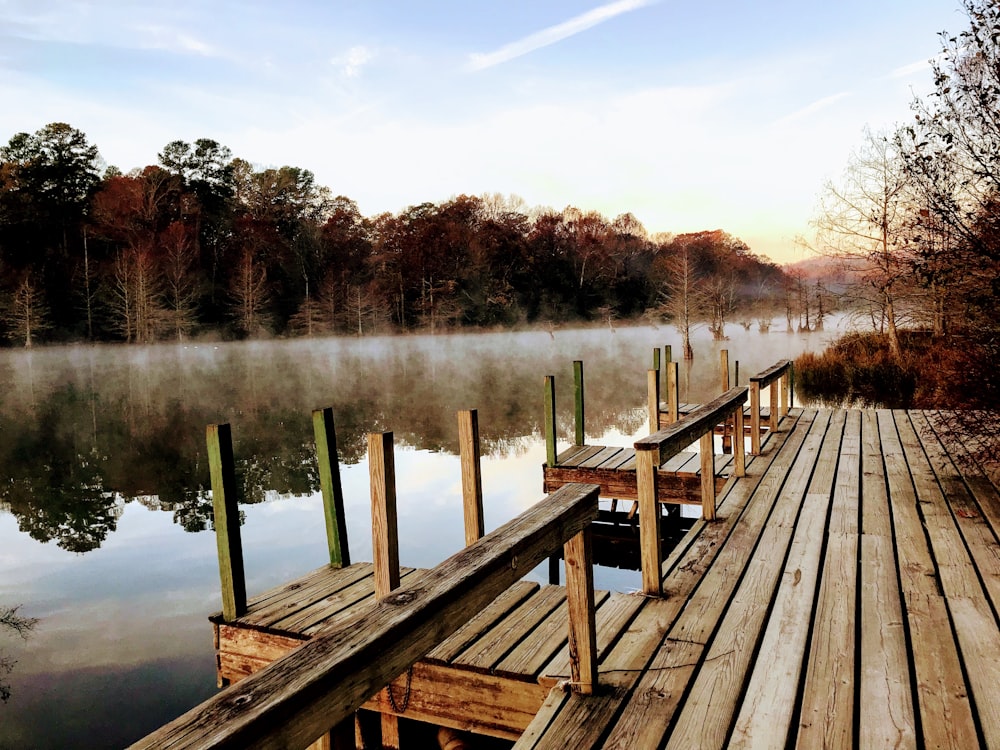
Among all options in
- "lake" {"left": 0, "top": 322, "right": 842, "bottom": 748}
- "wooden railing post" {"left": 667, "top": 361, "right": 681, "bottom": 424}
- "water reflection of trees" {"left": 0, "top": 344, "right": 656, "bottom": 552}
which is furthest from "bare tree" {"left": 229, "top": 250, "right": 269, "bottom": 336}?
"wooden railing post" {"left": 667, "top": 361, "right": 681, "bottom": 424}

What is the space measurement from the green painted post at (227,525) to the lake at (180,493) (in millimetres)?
2253

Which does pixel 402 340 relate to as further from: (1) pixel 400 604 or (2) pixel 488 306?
(1) pixel 400 604

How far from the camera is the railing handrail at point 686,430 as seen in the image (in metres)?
3.88

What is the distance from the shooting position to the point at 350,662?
139 centimetres

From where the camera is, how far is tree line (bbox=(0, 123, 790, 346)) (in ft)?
175

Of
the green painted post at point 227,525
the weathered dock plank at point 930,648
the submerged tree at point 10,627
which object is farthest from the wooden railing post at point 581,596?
the submerged tree at point 10,627

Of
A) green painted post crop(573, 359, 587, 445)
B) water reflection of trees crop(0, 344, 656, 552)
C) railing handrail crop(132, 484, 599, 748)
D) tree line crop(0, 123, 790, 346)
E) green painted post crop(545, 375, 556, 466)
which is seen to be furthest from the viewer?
tree line crop(0, 123, 790, 346)

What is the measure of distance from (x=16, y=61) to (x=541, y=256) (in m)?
45.7

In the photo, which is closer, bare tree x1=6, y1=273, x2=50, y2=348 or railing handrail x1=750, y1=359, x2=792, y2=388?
railing handrail x1=750, y1=359, x2=792, y2=388

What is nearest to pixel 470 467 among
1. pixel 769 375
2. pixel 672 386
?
pixel 769 375

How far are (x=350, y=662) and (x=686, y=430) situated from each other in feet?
10.8

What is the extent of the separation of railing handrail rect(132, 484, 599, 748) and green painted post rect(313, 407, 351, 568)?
3.51 metres

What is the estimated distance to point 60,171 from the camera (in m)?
56.7

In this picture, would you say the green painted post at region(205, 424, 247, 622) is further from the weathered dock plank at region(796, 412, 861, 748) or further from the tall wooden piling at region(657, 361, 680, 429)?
the tall wooden piling at region(657, 361, 680, 429)
